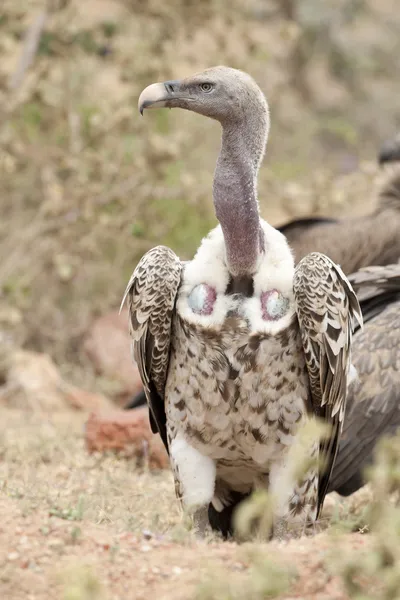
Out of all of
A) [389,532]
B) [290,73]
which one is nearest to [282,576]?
[389,532]

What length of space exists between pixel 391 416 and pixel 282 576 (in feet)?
7.94

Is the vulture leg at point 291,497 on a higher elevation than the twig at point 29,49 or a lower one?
lower

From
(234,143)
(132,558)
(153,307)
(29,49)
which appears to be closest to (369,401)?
(153,307)

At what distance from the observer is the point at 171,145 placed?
8.73 metres

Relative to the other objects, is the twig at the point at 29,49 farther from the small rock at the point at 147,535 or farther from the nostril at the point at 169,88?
the small rock at the point at 147,535

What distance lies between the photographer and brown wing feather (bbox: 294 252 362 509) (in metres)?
4.26

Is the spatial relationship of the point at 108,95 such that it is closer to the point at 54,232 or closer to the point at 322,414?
the point at 54,232

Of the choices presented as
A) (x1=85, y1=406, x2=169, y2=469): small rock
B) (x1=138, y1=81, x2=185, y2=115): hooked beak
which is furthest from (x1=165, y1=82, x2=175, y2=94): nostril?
(x1=85, y1=406, x2=169, y2=469): small rock

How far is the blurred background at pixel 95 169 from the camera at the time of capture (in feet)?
28.4

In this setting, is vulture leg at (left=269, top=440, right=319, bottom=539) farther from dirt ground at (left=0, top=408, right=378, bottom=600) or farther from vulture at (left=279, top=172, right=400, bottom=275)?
vulture at (left=279, top=172, right=400, bottom=275)

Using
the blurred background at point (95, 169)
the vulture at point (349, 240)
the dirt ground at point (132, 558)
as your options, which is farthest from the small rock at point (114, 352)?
the dirt ground at point (132, 558)

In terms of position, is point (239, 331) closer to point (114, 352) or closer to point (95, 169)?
point (95, 169)

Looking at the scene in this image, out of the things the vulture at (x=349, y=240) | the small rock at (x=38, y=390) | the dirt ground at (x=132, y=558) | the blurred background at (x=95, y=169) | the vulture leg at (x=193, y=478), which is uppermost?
the blurred background at (x=95, y=169)

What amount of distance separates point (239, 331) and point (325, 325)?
1.07 ft
